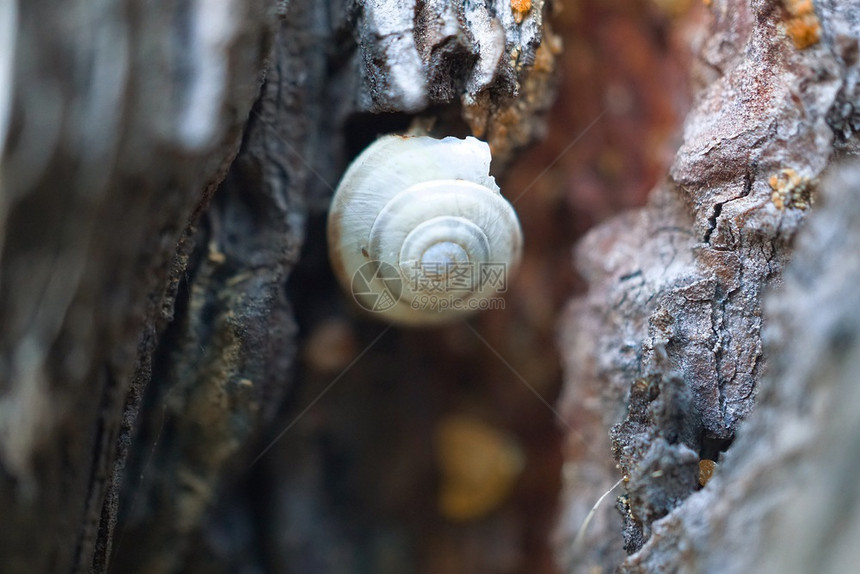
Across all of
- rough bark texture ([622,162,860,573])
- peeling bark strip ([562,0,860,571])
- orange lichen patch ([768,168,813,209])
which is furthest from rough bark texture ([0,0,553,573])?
rough bark texture ([622,162,860,573])

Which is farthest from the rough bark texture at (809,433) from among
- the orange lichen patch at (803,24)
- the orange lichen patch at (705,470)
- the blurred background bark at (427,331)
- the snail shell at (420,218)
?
the snail shell at (420,218)

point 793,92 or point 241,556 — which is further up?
point 793,92

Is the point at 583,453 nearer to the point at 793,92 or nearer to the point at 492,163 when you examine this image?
the point at 492,163

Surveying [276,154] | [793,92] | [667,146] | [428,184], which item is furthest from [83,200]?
[667,146]

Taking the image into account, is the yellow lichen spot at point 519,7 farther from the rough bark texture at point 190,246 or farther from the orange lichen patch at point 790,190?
the orange lichen patch at point 790,190

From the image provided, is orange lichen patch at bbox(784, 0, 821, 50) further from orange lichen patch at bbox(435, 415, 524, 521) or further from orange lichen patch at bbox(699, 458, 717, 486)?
orange lichen patch at bbox(435, 415, 524, 521)

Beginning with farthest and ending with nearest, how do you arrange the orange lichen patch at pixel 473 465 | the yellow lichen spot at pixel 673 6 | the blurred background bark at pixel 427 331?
1. the orange lichen patch at pixel 473 465
2. the yellow lichen spot at pixel 673 6
3. the blurred background bark at pixel 427 331

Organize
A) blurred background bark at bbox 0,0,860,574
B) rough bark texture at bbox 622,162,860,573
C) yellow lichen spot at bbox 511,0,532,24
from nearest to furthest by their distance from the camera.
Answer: rough bark texture at bbox 622,162,860,573, blurred background bark at bbox 0,0,860,574, yellow lichen spot at bbox 511,0,532,24
